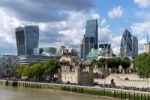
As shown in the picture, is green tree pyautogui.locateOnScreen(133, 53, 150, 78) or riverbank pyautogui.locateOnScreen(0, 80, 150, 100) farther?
green tree pyautogui.locateOnScreen(133, 53, 150, 78)

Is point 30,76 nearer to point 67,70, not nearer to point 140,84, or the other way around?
point 67,70

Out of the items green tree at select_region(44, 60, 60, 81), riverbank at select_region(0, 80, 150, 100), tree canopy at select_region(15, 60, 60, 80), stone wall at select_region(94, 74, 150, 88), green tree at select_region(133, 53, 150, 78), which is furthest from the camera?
tree canopy at select_region(15, 60, 60, 80)

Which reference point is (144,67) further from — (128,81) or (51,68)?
(51,68)

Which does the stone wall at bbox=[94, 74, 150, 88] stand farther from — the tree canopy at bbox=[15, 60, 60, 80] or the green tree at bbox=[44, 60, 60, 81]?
the tree canopy at bbox=[15, 60, 60, 80]

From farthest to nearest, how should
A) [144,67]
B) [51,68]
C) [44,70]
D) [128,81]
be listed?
[44,70] < [51,68] < [128,81] < [144,67]

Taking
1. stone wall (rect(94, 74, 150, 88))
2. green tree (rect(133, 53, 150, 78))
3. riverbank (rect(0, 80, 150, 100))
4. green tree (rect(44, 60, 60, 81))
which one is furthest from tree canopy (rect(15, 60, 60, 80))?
green tree (rect(133, 53, 150, 78))

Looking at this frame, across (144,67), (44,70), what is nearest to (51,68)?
(44,70)

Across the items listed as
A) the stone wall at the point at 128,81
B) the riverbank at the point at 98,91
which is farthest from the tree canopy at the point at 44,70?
the stone wall at the point at 128,81

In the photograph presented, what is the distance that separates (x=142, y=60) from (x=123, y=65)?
211ft

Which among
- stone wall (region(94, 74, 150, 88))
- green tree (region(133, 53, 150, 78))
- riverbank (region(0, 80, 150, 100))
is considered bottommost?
riverbank (region(0, 80, 150, 100))

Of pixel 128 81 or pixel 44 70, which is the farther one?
pixel 44 70

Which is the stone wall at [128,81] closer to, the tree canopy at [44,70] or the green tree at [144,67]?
the green tree at [144,67]

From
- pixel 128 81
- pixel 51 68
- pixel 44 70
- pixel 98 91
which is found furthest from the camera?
pixel 44 70

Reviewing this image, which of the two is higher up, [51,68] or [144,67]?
[51,68]
